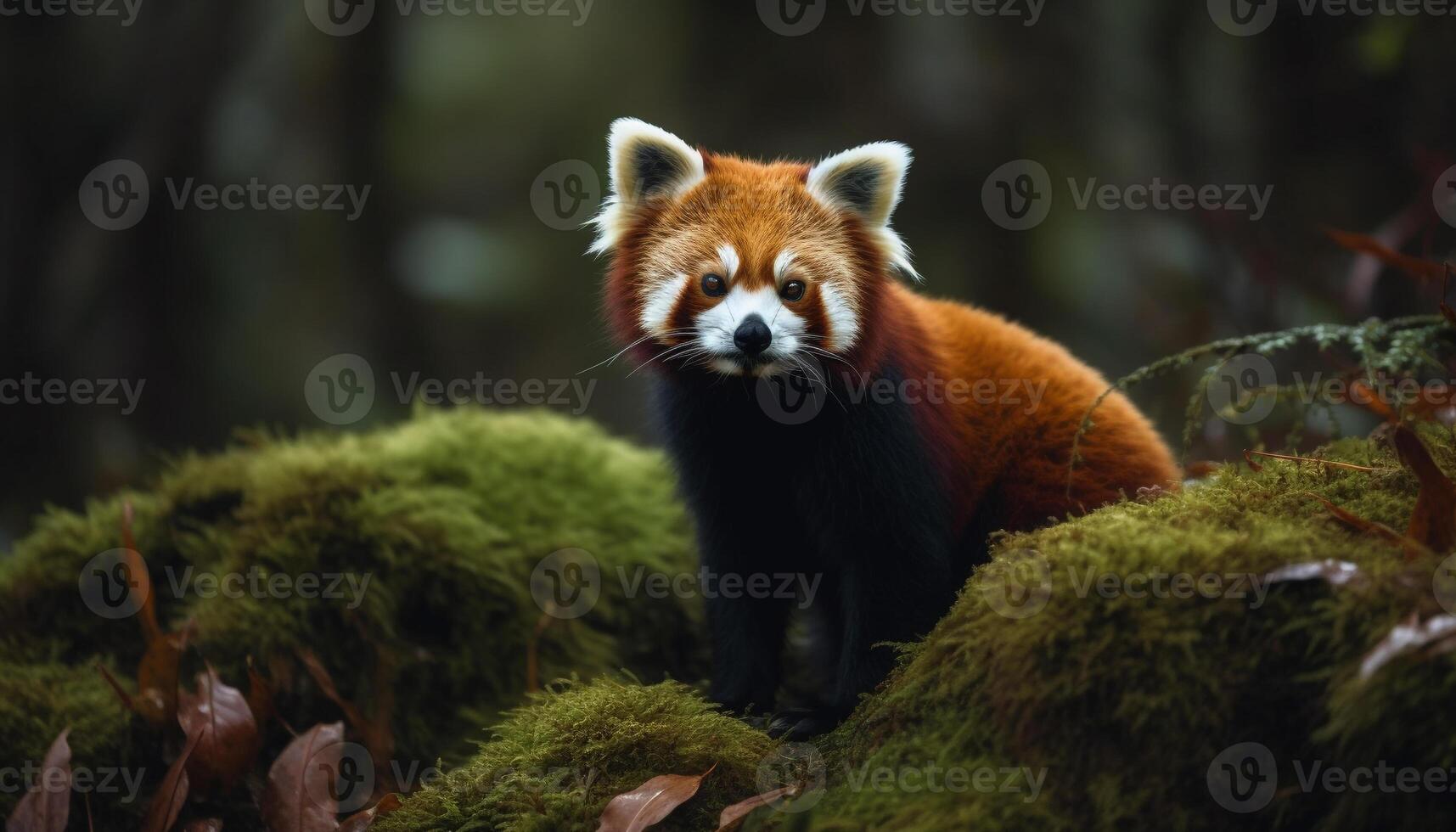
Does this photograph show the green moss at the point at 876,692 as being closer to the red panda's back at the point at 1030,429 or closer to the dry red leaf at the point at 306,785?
the dry red leaf at the point at 306,785

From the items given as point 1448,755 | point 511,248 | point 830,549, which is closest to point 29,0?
point 511,248

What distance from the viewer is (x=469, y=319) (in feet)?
27.8

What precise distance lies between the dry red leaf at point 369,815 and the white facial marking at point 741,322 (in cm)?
153

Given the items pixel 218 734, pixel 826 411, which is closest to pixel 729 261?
pixel 826 411

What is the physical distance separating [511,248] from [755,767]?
6.65 m

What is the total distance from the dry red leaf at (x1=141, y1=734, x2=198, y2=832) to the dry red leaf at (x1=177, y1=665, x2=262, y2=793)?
50 millimetres

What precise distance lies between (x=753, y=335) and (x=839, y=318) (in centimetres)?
35

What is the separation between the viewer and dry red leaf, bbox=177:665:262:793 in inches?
125

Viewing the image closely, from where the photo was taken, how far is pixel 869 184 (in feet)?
11.2

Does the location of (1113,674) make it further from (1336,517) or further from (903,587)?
(903,587)

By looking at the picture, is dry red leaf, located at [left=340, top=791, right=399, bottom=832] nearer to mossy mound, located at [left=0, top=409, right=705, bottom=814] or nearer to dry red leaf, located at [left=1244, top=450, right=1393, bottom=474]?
mossy mound, located at [left=0, top=409, right=705, bottom=814]

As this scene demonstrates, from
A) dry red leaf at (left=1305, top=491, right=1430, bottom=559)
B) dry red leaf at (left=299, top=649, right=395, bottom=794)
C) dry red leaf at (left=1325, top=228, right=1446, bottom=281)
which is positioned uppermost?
dry red leaf at (left=1325, top=228, right=1446, bottom=281)

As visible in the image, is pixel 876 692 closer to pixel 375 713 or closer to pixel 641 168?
pixel 641 168

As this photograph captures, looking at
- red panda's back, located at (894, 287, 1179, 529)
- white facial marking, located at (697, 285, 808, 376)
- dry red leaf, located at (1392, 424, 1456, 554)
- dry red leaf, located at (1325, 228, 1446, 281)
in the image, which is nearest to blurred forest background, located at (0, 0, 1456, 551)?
dry red leaf, located at (1325, 228, 1446, 281)
